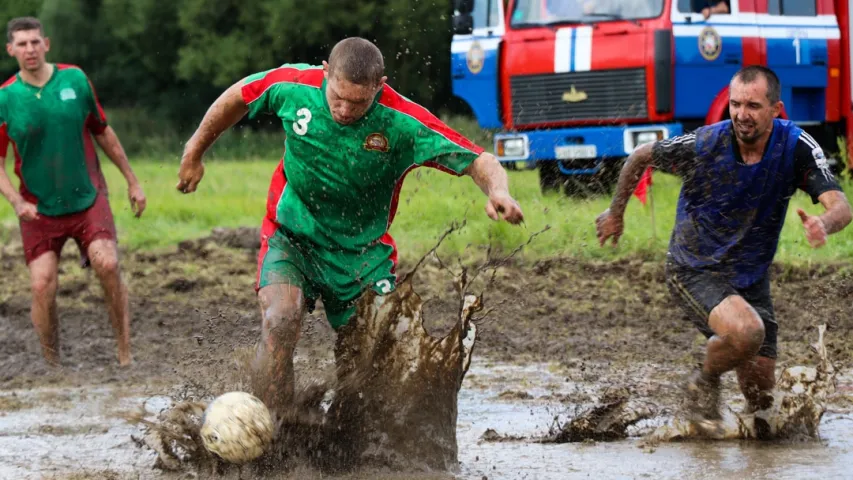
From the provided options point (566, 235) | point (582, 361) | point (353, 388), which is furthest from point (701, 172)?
point (566, 235)

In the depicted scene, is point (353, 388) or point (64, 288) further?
point (64, 288)

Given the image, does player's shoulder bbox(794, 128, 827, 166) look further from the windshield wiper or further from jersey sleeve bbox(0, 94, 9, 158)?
the windshield wiper

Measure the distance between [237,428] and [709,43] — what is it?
10.7 m

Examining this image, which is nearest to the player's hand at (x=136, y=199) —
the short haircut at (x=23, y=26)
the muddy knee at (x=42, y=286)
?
the muddy knee at (x=42, y=286)

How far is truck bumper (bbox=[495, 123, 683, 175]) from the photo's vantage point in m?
14.9

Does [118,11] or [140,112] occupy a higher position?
[118,11]

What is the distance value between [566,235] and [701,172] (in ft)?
20.6

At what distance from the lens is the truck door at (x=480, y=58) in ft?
51.9

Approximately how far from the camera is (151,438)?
6012mm

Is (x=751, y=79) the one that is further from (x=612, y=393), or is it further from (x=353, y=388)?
(x=353, y=388)

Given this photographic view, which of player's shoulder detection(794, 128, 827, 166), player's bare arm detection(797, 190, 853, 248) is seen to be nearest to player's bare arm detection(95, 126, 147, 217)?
player's shoulder detection(794, 128, 827, 166)

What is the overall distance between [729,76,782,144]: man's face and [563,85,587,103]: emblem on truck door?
9.26 metres

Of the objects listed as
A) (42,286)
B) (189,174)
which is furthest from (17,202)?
(189,174)

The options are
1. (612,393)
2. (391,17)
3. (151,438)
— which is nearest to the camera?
(151,438)
